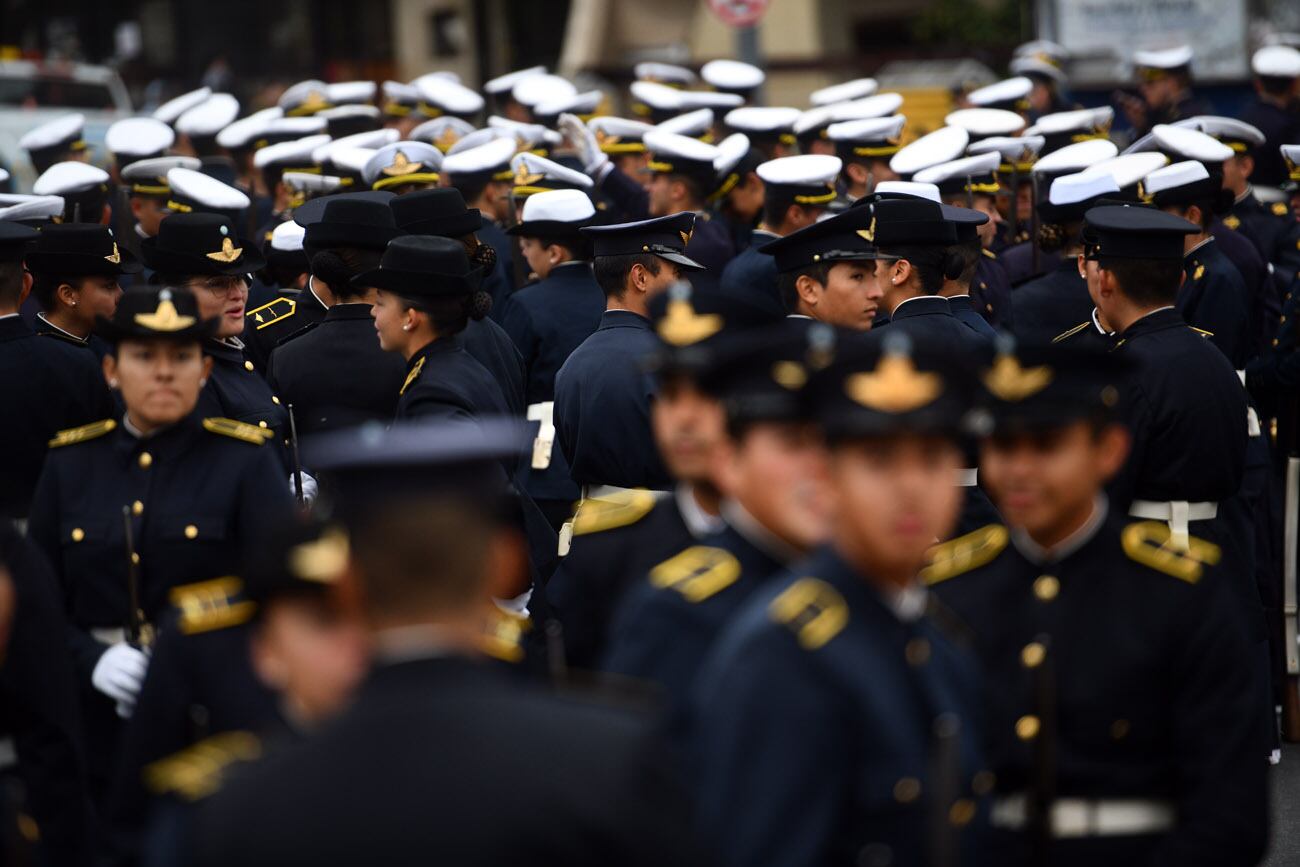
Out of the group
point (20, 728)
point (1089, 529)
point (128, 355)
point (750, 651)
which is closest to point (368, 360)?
point (128, 355)

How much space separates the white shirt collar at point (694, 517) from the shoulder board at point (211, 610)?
3.33 feet

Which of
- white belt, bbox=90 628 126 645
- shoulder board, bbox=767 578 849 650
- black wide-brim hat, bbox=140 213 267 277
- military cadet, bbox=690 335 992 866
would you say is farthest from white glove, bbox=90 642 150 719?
black wide-brim hat, bbox=140 213 267 277

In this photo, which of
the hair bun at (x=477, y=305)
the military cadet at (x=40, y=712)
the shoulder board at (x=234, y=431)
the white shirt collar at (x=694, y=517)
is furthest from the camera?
the hair bun at (x=477, y=305)

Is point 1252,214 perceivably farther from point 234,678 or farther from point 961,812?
point 961,812

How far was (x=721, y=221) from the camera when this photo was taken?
12273 millimetres

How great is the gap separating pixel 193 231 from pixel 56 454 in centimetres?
251

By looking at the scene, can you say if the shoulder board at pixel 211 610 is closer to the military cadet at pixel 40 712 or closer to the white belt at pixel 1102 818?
the military cadet at pixel 40 712

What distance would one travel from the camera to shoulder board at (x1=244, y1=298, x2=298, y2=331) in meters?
9.12

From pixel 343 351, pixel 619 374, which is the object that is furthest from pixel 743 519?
pixel 343 351

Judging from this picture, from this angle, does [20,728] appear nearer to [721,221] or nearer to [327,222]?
[327,222]

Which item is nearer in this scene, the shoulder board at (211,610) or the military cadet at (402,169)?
the shoulder board at (211,610)

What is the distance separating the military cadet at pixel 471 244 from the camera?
8203mm

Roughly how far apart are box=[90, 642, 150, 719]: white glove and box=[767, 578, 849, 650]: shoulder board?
103 inches

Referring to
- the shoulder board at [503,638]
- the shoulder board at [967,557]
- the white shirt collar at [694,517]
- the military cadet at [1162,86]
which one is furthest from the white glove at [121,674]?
the military cadet at [1162,86]
